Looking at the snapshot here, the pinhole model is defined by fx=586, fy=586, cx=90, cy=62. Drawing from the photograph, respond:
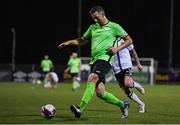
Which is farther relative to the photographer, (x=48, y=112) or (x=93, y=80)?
(x=48, y=112)

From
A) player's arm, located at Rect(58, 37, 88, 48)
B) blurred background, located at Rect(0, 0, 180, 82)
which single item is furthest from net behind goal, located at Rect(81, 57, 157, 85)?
player's arm, located at Rect(58, 37, 88, 48)

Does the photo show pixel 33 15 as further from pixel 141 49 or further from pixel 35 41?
pixel 141 49

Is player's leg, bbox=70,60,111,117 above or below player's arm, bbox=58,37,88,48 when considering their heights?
below

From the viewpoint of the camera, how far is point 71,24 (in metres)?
77.2

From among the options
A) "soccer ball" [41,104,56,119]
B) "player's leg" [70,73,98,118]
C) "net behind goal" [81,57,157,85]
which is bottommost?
"net behind goal" [81,57,157,85]

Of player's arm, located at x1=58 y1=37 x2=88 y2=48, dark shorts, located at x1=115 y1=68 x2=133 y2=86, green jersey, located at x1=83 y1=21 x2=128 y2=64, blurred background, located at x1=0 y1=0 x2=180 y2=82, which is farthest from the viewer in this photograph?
blurred background, located at x1=0 y1=0 x2=180 y2=82

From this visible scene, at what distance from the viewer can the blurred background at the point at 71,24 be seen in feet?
241

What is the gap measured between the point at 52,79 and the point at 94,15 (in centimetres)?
2453

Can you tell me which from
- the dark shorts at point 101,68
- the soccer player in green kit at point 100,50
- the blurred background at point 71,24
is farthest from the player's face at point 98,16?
the blurred background at point 71,24

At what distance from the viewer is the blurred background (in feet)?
241

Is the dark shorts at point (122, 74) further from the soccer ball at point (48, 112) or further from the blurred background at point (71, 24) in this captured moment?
the blurred background at point (71, 24)

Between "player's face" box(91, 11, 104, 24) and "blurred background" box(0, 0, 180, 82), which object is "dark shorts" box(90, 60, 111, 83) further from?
"blurred background" box(0, 0, 180, 82)

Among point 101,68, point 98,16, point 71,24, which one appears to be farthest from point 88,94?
point 71,24

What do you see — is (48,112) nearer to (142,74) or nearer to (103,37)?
(103,37)
